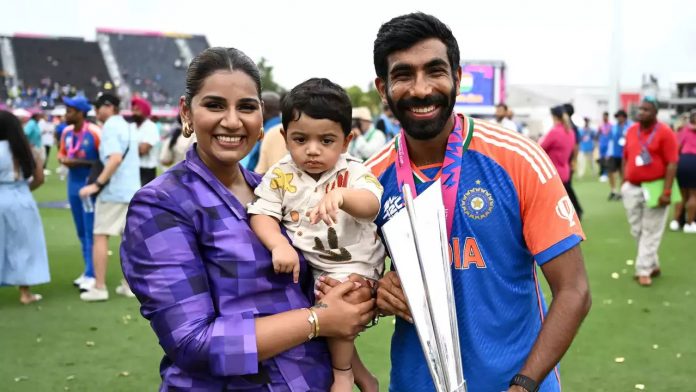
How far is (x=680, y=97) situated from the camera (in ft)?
174

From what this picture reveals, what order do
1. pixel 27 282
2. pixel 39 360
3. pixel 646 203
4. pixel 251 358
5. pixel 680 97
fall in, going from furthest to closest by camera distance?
pixel 680 97
pixel 646 203
pixel 27 282
pixel 39 360
pixel 251 358

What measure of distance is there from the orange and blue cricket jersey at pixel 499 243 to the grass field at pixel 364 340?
2.75 metres

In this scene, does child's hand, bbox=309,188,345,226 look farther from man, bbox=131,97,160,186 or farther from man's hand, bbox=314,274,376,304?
man, bbox=131,97,160,186

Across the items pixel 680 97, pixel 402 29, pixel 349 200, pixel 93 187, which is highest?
pixel 402 29

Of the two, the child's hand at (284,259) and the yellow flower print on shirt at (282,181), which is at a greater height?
the yellow flower print on shirt at (282,181)

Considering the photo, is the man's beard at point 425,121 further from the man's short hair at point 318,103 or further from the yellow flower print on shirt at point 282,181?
the yellow flower print on shirt at point 282,181

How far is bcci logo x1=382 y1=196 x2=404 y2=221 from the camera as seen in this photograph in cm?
237

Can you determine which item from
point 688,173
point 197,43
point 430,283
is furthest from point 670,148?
point 197,43

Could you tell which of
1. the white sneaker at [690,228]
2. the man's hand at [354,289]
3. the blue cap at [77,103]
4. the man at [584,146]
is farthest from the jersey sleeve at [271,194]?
the man at [584,146]

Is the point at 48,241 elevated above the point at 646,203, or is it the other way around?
the point at 646,203

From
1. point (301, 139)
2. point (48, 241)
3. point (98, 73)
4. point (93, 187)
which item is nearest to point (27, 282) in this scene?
point (93, 187)

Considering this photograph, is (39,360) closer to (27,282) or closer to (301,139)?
(27,282)

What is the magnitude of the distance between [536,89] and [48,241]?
54.5 metres

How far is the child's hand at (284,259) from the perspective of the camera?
1.99 meters
